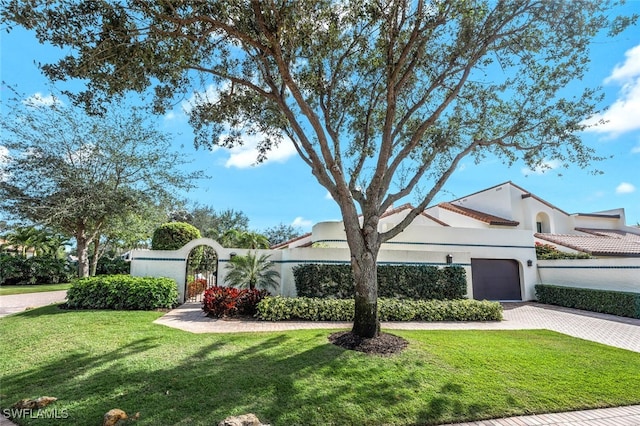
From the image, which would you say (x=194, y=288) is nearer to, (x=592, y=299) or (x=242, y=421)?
(x=242, y=421)

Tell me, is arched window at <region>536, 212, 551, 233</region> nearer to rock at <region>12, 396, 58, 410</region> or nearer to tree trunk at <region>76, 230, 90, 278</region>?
tree trunk at <region>76, 230, 90, 278</region>

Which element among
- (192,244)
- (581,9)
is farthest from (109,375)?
(581,9)

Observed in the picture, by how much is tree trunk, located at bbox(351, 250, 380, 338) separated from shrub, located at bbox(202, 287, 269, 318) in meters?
5.44

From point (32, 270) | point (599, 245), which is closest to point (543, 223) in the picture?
point (599, 245)

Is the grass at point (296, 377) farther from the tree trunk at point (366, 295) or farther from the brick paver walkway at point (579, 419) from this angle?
the tree trunk at point (366, 295)

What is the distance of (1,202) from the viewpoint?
14.7 m

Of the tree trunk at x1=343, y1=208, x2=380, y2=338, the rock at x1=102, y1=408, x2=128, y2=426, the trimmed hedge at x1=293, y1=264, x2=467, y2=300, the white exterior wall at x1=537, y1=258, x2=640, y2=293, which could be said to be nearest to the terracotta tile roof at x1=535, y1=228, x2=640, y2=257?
the white exterior wall at x1=537, y1=258, x2=640, y2=293

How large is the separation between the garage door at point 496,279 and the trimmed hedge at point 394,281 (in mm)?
3732

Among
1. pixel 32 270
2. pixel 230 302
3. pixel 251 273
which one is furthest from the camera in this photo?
pixel 32 270

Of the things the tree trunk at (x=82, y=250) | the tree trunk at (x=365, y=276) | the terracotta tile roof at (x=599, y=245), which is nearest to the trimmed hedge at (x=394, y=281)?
the tree trunk at (x=365, y=276)

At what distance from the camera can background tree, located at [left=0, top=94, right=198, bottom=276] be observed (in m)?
14.6

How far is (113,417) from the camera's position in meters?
4.45

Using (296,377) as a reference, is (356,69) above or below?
above

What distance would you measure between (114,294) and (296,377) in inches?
383
